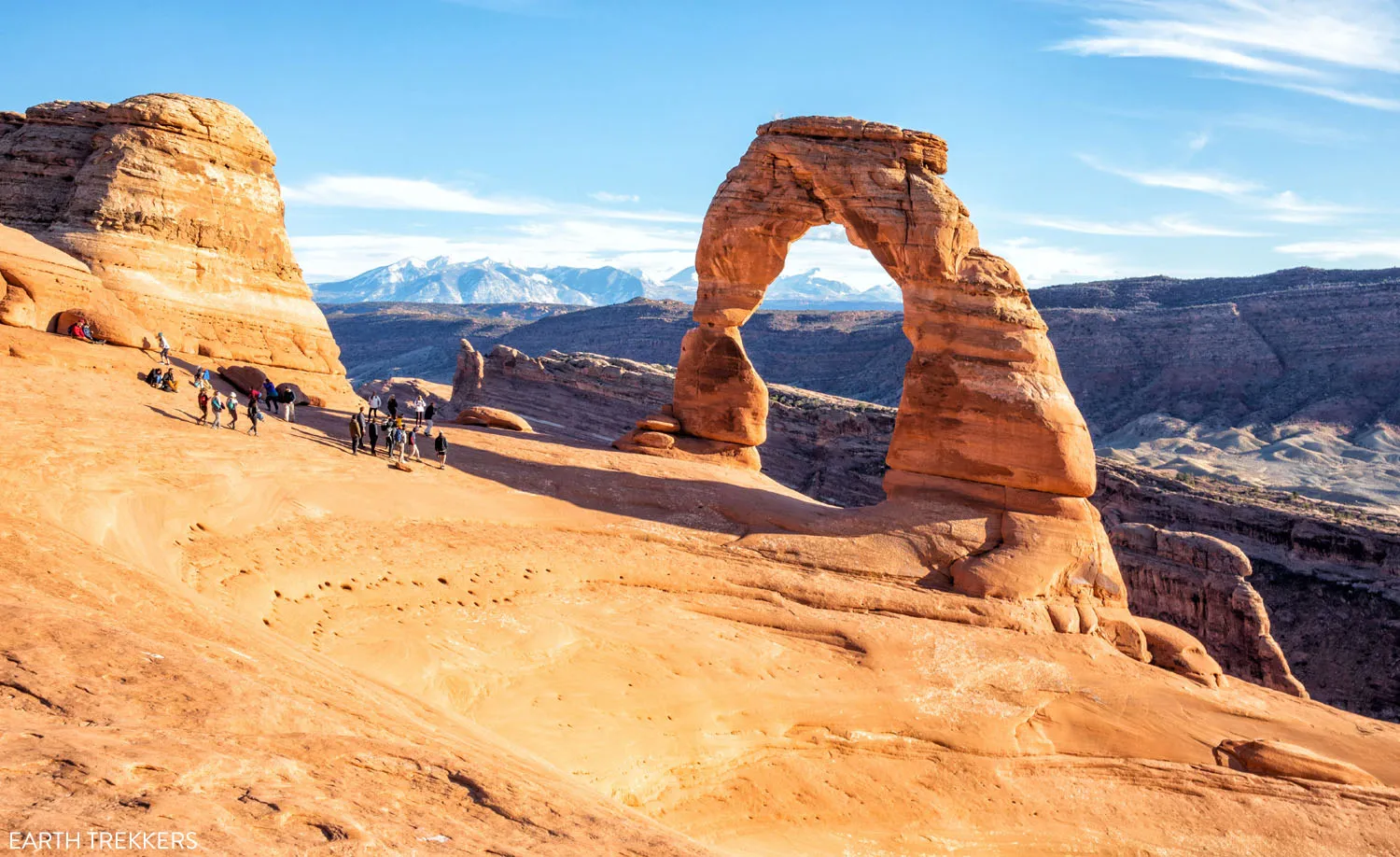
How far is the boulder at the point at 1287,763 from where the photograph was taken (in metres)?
15.4

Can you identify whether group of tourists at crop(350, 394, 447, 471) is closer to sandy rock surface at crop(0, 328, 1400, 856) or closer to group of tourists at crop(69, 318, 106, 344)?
sandy rock surface at crop(0, 328, 1400, 856)

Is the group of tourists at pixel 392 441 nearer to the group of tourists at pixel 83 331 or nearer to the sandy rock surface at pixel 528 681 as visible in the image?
the sandy rock surface at pixel 528 681

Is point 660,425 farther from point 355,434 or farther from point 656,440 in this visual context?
point 355,434

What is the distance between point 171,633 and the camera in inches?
321

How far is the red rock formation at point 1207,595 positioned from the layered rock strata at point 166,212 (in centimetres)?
2533

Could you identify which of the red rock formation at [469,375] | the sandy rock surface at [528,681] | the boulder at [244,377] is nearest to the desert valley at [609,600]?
the sandy rock surface at [528,681]

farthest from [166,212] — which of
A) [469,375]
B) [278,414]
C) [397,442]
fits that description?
[469,375]

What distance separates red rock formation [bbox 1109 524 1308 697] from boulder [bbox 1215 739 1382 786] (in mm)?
12740

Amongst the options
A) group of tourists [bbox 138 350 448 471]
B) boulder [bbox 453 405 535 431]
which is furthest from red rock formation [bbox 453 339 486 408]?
group of tourists [bbox 138 350 448 471]

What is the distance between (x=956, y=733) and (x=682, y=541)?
18.7 ft

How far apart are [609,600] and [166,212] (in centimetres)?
1462

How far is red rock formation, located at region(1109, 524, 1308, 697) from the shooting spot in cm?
2855

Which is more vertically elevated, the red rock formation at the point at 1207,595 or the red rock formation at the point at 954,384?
the red rock formation at the point at 954,384

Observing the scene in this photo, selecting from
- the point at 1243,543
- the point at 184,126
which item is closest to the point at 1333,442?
the point at 1243,543
